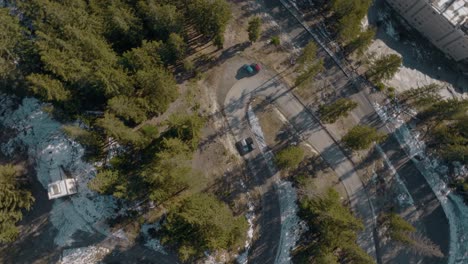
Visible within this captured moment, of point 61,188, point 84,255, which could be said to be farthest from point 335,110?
point 84,255

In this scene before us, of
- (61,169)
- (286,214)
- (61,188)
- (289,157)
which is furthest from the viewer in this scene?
(286,214)

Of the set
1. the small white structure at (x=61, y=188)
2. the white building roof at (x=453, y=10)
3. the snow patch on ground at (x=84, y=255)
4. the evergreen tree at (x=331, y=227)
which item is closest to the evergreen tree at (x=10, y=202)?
the small white structure at (x=61, y=188)

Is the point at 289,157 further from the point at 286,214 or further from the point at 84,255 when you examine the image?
the point at 84,255

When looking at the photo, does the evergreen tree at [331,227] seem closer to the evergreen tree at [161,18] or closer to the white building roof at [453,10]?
the evergreen tree at [161,18]

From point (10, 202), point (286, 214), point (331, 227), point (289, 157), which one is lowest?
point (331, 227)

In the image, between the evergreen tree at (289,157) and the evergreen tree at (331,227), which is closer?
the evergreen tree at (331,227)

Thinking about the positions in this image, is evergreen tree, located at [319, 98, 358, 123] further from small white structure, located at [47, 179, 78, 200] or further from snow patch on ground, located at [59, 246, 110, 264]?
small white structure, located at [47, 179, 78, 200]

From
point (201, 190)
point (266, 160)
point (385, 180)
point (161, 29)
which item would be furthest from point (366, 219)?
point (161, 29)
